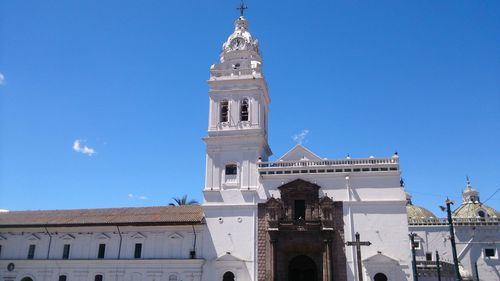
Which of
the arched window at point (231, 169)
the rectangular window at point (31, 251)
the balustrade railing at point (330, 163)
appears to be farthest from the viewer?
the rectangular window at point (31, 251)

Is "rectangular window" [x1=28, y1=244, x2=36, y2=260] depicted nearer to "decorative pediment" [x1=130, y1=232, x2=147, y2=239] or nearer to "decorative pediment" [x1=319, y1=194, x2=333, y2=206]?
"decorative pediment" [x1=130, y1=232, x2=147, y2=239]

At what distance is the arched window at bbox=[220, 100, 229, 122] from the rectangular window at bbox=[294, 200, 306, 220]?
941cm

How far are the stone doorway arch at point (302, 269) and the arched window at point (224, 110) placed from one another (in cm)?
1286

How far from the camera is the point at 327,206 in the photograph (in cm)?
3397

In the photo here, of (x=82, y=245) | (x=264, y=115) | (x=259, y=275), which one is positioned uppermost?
(x=264, y=115)

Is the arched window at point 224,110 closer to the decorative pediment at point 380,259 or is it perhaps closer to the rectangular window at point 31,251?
the decorative pediment at point 380,259

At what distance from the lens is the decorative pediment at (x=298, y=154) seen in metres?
36.3

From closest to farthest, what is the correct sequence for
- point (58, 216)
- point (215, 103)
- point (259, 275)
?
point (259, 275) → point (215, 103) → point (58, 216)

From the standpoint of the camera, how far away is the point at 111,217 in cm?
3969

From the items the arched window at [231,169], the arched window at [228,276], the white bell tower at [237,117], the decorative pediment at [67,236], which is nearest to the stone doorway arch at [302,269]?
the arched window at [228,276]

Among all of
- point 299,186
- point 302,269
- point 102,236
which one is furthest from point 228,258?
point 102,236

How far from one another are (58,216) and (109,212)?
15.9ft

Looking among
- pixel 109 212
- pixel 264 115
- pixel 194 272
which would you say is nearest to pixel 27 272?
pixel 109 212

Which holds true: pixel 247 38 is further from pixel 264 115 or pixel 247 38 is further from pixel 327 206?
pixel 327 206
